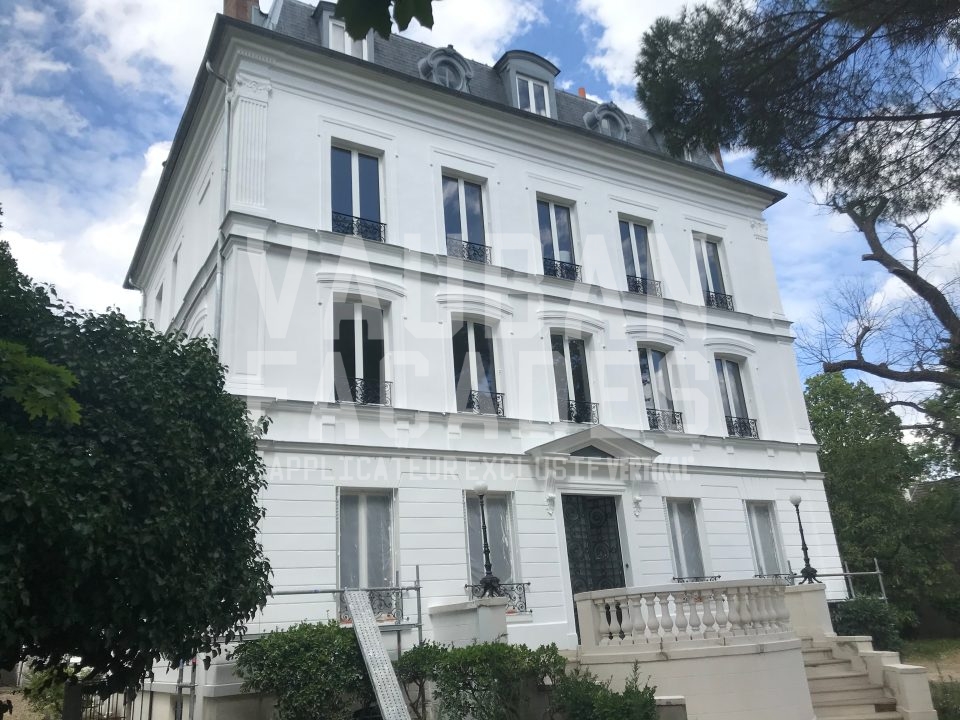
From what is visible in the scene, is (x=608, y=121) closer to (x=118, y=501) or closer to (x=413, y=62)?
(x=413, y=62)

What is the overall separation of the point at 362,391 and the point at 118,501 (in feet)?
22.4

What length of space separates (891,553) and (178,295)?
23420 millimetres

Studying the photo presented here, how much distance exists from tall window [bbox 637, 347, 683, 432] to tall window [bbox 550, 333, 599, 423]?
4.79ft

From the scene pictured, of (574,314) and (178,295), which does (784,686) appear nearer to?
(574,314)

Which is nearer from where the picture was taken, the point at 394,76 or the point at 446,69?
the point at 394,76

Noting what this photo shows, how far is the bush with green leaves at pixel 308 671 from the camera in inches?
375

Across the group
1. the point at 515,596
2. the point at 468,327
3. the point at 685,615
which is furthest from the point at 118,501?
the point at 468,327

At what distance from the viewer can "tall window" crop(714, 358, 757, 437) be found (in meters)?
18.2

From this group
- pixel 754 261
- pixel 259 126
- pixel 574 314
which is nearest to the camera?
pixel 259 126

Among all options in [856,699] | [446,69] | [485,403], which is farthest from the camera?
[446,69]

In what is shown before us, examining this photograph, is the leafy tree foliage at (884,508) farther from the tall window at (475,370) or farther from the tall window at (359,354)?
the tall window at (359,354)

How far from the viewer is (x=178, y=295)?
1762cm

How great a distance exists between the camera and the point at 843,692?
39.7ft

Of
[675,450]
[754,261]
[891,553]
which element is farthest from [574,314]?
[891,553]
